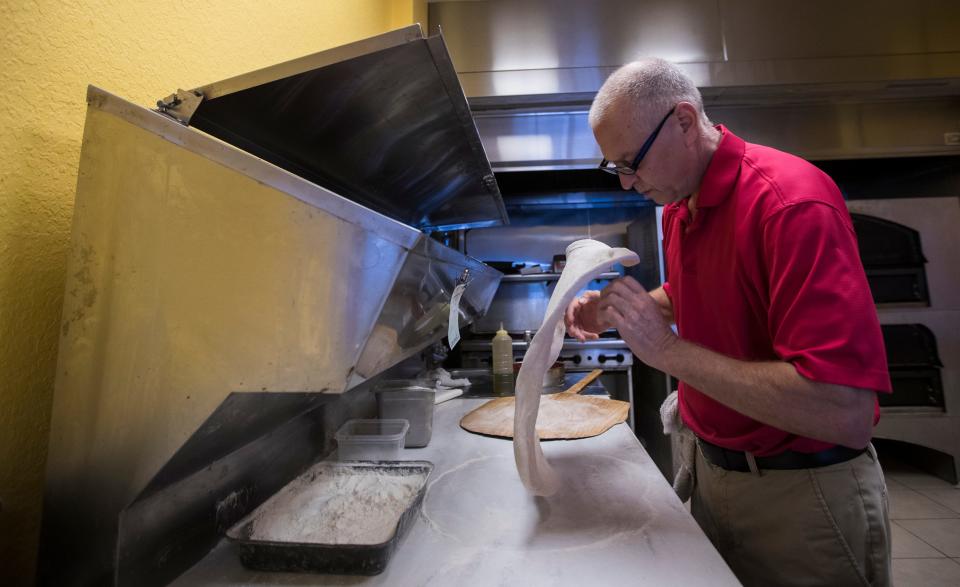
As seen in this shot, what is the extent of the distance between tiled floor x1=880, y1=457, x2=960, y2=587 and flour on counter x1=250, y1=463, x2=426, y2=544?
240 cm

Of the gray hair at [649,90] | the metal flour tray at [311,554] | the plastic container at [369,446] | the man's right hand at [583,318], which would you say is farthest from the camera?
the man's right hand at [583,318]

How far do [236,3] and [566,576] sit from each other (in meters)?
1.56

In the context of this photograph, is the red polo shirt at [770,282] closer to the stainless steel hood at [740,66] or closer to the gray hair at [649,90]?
the gray hair at [649,90]

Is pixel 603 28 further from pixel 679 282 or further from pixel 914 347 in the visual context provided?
pixel 914 347

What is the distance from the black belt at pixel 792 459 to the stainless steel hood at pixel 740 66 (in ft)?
7.86

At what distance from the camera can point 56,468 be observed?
0.61 m

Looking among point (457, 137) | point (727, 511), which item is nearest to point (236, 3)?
point (457, 137)

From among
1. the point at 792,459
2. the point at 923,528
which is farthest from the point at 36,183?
the point at 923,528

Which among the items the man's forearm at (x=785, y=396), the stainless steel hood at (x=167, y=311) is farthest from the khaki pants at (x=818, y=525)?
the stainless steel hood at (x=167, y=311)

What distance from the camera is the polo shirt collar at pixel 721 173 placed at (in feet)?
3.30

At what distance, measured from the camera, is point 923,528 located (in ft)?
7.51

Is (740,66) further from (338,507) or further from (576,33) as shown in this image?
(338,507)

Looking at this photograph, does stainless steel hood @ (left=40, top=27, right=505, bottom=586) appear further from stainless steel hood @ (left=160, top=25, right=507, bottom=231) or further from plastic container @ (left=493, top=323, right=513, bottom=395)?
plastic container @ (left=493, top=323, right=513, bottom=395)

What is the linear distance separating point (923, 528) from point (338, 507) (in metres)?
3.20
